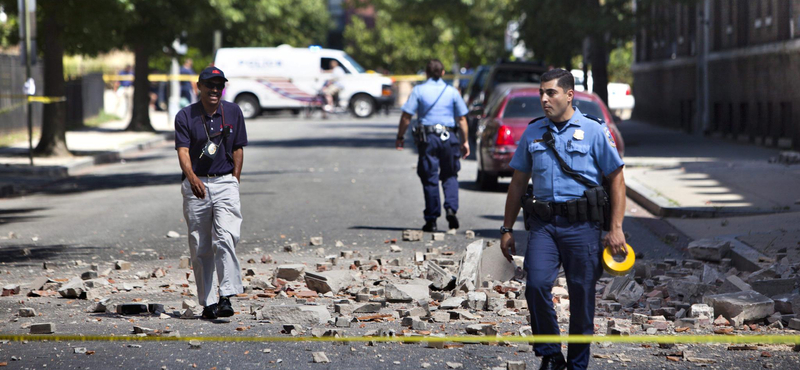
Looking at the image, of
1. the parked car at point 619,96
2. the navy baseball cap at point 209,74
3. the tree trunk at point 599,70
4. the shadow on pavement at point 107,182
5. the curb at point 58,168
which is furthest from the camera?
the parked car at point 619,96

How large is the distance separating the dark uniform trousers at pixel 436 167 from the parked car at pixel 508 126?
373cm

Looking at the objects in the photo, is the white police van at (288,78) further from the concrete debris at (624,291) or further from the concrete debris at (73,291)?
the concrete debris at (624,291)

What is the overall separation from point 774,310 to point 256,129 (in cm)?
2835

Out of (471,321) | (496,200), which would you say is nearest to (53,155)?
(496,200)

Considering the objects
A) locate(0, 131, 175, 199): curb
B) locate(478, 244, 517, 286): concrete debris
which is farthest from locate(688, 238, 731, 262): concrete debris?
locate(0, 131, 175, 199): curb

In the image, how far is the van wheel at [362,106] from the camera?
1635 inches

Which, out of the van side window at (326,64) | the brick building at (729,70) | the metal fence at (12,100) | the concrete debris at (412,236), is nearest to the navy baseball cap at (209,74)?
the concrete debris at (412,236)

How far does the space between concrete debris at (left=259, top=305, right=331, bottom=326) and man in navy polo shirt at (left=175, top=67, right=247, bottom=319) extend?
13.0 inches

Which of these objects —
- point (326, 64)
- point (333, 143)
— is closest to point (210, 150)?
point (333, 143)

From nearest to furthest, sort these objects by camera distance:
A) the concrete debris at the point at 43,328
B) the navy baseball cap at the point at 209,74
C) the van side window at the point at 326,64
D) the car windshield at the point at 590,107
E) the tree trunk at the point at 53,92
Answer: the concrete debris at the point at 43,328 < the navy baseball cap at the point at 209,74 < the car windshield at the point at 590,107 < the tree trunk at the point at 53,92 < the van side window at the point at 326,64

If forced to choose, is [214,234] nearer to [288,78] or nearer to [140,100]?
[140,100]

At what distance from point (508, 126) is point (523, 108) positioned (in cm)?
91

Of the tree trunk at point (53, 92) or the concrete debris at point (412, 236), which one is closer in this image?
the concrete debris at point (412, 236)

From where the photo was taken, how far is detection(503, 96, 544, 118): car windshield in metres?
16.0
